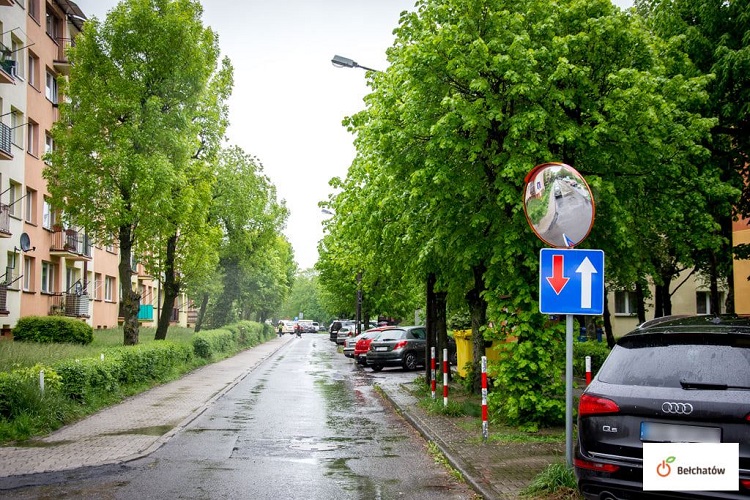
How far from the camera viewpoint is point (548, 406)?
10781mm

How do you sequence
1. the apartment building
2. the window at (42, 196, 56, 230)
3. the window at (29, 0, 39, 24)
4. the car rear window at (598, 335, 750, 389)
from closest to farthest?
1. the car rear window at (598, 335, 750, 389)
2. the apartment building
3. the window at (29, 0, 39, 24)
4. the window at (42, 196, 56, 230)

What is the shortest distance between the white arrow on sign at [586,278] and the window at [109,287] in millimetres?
41473

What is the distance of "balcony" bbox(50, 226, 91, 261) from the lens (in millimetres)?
34300

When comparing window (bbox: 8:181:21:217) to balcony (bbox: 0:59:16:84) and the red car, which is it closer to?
balcony (bbox: 0:59:16:84)

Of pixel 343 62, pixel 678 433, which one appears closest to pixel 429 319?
pixel 343 62

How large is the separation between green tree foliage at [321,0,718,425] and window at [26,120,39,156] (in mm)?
23995

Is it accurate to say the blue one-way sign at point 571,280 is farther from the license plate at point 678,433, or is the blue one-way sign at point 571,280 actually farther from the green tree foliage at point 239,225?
the green tree foliage at point 239,225

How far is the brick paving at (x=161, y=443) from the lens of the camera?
8.11 m

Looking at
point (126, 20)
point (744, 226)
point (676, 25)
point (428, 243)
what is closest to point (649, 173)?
point (428, 243)

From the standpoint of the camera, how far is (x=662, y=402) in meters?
5.08

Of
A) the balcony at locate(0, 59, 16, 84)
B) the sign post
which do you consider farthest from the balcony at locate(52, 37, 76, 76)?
the sign post

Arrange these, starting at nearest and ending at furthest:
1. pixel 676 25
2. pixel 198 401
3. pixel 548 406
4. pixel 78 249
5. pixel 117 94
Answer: pixel 548 406 < pixel 676 25 < pixel 198 401 < pixel 117 94 < pixel 78 249

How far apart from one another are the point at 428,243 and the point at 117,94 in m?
14.6

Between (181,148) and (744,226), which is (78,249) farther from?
(744,226)
